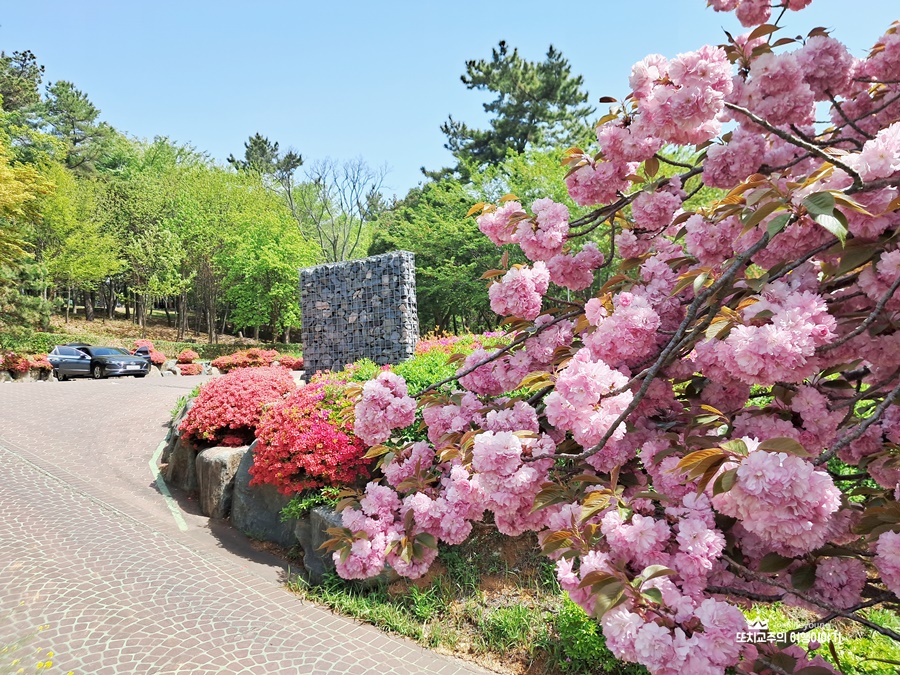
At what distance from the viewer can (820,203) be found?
985mm

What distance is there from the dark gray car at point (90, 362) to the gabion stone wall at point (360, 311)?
10342 mm

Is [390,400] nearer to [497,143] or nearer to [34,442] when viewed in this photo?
[34,442]

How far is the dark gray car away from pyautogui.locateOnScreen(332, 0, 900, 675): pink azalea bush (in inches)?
764

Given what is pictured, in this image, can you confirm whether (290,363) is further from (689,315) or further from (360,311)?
(689,315)

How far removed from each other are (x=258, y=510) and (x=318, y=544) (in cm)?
138

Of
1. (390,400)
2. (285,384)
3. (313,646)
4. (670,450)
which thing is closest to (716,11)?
(670,450)

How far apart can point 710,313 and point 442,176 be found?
27.4 meters

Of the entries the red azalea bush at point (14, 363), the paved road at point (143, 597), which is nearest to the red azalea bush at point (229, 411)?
the paved road at point (143, 597)

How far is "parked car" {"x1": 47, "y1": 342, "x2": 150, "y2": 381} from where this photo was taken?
16906 millimetres

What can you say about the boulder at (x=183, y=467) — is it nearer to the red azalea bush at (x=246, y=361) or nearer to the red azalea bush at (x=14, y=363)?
the red azalea bush at (x=246, y=361)

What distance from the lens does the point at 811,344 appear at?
1.04 metres

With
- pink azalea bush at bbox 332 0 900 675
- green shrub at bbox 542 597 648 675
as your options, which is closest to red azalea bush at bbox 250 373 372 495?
green shrub at bbox 542 597 648 675

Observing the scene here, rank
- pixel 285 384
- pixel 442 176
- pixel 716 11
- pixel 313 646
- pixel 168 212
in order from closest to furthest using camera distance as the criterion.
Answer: pixel 716 11 < pixel 313 646 < pixel 285 384 < pixel 442 176 < pixel 168 212

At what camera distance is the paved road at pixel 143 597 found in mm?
3043
